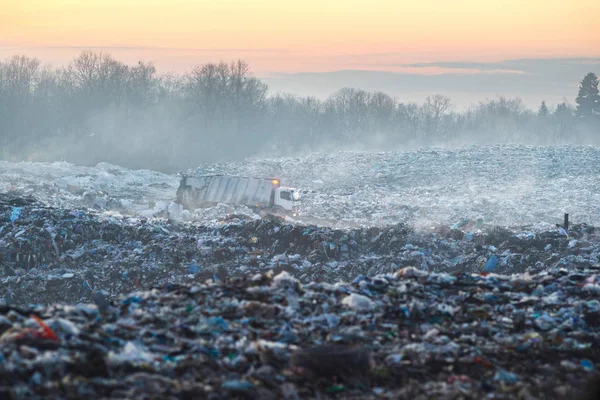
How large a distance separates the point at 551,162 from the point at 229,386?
119ft

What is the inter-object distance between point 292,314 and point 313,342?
0.62 m

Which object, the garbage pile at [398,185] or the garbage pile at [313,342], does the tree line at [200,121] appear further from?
the garbage pile at [313,342]

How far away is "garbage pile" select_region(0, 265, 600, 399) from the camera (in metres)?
5.29

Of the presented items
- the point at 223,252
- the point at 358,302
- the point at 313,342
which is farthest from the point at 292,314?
the point at 223,252

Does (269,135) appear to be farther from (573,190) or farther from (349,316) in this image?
(349,316)

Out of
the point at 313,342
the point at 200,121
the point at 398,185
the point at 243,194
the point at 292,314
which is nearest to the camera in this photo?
the point at 313,342

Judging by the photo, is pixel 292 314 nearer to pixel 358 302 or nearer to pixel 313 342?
pixel 313 342

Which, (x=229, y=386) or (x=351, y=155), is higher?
(x=229, y=386)

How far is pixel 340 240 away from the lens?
626 inches

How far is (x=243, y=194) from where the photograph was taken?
26.0 metres

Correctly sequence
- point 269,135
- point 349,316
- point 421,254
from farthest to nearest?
point 269,135, point 421,254, point 349,316

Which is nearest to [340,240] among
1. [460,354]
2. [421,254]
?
[421,254]

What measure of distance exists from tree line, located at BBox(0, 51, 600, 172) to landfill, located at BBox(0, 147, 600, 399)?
1405 inches

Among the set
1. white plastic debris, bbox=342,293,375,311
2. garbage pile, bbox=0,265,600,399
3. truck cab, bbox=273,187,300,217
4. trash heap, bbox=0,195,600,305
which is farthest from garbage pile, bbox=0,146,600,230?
white plastic debris, bbox=342,293,375,311
